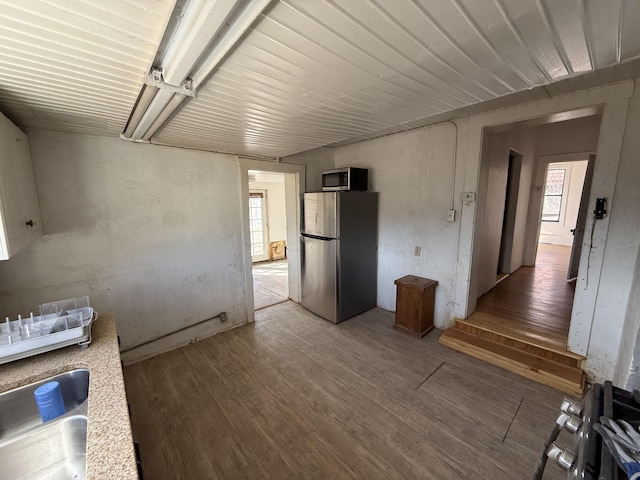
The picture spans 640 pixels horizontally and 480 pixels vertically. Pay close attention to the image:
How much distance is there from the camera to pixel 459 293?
284cm

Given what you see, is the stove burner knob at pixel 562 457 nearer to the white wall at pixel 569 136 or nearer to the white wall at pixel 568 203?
the white wall at pixel 569 136

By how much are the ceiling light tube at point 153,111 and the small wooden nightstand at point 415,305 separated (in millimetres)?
2751

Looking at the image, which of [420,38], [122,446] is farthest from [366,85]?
[122,446]

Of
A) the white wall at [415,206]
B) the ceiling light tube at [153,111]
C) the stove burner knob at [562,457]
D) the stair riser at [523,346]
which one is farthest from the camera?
the white wall at [415,206]

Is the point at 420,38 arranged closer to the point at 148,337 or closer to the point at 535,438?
the point at 535,438

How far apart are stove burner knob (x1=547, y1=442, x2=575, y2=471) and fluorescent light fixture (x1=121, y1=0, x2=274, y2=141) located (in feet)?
5.16

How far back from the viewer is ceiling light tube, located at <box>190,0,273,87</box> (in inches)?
31.2

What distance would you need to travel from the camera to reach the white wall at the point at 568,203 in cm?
670

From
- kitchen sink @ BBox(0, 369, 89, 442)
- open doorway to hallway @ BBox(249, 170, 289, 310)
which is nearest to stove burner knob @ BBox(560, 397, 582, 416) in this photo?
kitchen sink @ BBox(0, 369, 89, 442)

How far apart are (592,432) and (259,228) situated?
6.60m

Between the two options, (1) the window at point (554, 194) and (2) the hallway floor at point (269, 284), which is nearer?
(2) the hallway floor at point (269, 284)

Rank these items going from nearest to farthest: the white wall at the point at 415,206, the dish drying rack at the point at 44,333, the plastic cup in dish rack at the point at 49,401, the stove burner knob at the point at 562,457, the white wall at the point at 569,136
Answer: the stove burner knob at the point at 562,457, the plastic cup in dish rack at the point at 49,401, the dish drying rack at the point at 44,333, the white wall at the point at 415,206, the white wall at the point at 569,136

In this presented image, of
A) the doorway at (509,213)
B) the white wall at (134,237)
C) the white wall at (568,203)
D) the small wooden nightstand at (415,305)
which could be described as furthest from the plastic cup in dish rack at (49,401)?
the white wall at (568,203)

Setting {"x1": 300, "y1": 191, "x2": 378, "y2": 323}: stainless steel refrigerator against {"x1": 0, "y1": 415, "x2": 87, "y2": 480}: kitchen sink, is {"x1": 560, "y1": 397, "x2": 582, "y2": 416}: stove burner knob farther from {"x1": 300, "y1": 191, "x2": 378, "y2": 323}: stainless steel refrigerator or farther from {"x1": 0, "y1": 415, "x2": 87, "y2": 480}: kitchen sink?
{"x1": 300, "y1": 191, "x2": 378, "y2": 323}: stainless steel refrigerator
